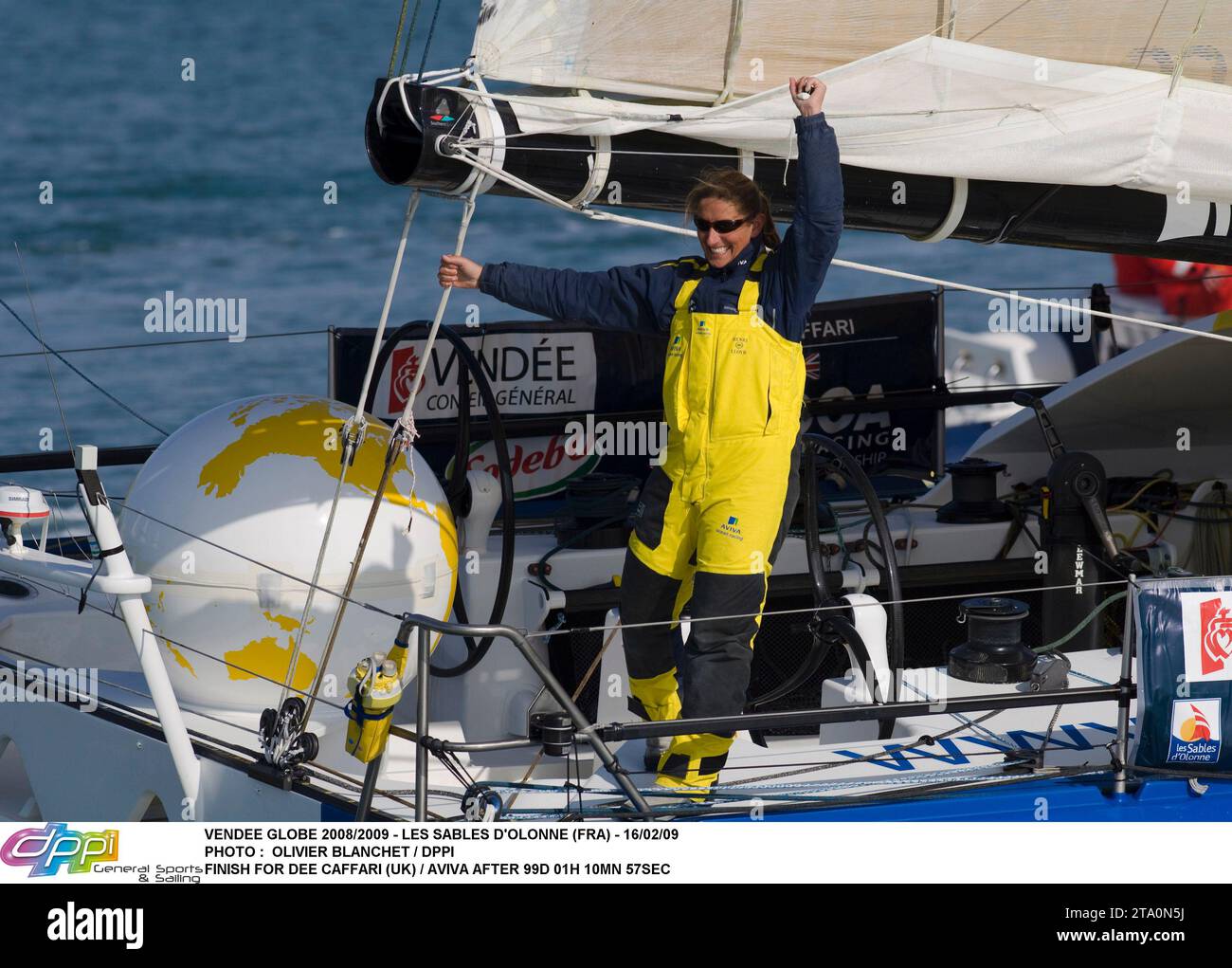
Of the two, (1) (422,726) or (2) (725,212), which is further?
(2) (725,212)

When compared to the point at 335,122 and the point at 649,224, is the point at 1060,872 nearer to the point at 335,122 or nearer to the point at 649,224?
the point at 649,224

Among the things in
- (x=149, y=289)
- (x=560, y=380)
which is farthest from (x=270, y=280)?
(x=560, y=380)

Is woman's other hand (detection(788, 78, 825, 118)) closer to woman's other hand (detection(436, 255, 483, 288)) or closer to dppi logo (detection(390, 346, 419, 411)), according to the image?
woman's other hand (detection(436, 255, 483, 288))

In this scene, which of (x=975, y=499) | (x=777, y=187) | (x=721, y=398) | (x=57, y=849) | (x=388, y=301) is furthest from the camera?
(x=975, y=499)

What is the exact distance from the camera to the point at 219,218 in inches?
815

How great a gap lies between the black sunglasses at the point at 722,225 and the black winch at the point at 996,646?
1.28 metres

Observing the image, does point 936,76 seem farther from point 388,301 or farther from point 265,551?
point 265,551

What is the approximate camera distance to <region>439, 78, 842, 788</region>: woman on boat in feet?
11.9

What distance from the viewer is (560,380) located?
569 centimetres

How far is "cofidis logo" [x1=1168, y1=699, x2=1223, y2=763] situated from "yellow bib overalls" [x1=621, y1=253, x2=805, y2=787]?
931mm

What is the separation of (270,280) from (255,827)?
52.1 feet

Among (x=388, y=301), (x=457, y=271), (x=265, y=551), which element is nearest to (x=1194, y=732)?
(x=457, y=271)
